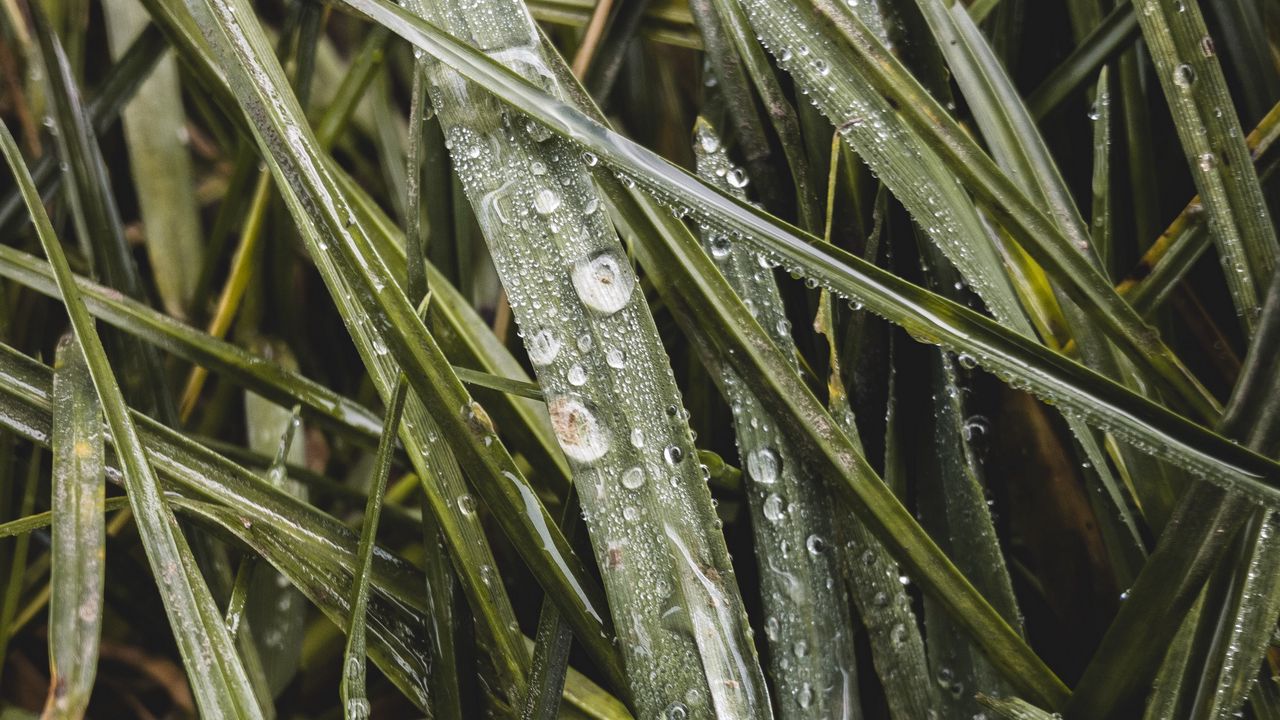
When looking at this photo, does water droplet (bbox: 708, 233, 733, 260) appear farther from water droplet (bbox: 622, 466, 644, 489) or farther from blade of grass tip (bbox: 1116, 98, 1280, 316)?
blade of grass tip (bbox: 1116, 98, 1280, 316)

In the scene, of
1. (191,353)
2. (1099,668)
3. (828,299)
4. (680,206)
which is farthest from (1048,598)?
(191,353)

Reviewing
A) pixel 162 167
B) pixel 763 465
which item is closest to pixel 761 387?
pixel 763 465

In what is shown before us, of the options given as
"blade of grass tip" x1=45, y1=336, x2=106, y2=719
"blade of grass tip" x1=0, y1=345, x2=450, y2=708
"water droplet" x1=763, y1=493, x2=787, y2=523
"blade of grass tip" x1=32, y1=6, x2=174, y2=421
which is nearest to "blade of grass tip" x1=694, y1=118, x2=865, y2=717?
"water droplet" x1=763, y1=493, x2=787, y2=523

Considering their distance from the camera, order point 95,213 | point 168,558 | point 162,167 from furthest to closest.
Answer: point 162,167, point 95,213, point 168,558

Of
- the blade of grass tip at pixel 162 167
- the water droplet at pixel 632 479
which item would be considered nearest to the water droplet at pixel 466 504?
the water droplet at pixel 632 479

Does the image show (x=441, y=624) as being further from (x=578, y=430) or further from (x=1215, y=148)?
(x=1215, y=148)
